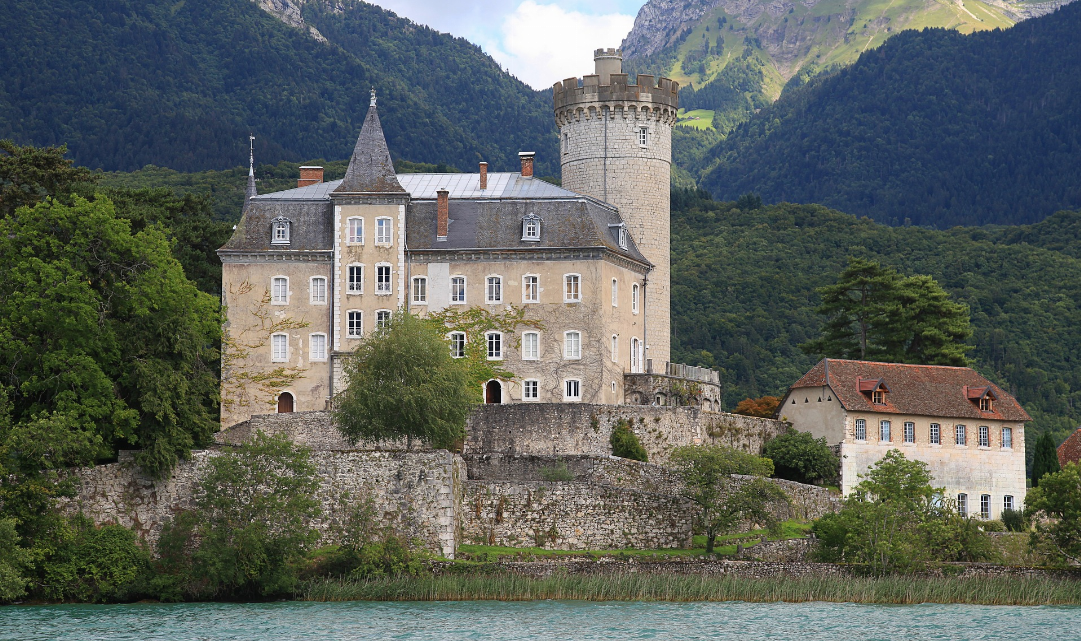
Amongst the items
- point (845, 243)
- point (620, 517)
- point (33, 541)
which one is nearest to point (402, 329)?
point (620, 517)

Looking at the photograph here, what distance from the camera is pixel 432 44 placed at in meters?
177

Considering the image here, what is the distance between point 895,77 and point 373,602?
5447 inches

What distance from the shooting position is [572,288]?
56.2 m

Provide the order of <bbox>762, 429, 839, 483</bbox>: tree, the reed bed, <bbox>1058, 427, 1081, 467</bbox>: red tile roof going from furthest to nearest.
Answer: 1. <bbox>1058, 427, 1081, 467</bbox>: red tile roof
2. <bbox>762, 429, 839, 483</bbox>: tree
3. the reed bed

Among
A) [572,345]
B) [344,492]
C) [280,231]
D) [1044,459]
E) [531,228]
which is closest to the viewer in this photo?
[344,492]

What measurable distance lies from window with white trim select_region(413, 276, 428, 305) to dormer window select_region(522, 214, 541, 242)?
13.9 feet

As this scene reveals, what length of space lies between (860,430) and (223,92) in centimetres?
10756

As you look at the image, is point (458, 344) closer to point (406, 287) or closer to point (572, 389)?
point (406, 287)

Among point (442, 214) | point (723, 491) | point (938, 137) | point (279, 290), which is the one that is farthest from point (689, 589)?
point (938, 137)

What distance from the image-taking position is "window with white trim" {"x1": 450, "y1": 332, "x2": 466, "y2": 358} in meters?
55.9

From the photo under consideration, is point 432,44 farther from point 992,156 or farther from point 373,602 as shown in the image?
point 373,602

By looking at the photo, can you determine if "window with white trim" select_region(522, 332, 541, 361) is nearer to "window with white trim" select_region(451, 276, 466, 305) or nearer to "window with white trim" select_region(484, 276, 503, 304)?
"window with white trim" select_region(484, 276, 503, 304)

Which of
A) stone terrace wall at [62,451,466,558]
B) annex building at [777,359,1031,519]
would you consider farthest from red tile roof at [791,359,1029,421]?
stone terrace wall at [62,451,466,558]

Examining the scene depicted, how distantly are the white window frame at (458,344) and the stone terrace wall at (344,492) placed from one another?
12.2 metres
